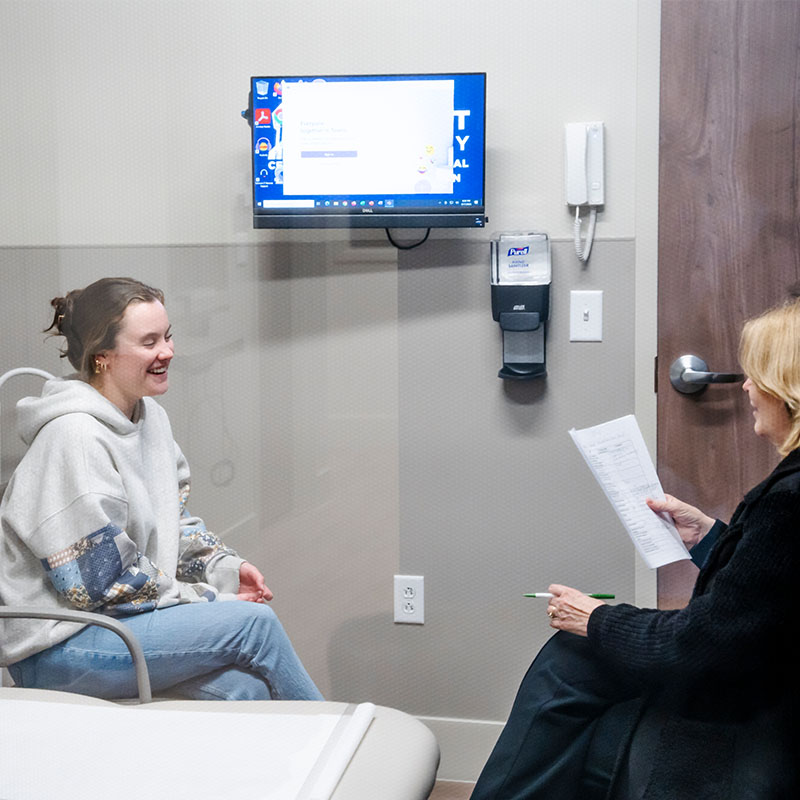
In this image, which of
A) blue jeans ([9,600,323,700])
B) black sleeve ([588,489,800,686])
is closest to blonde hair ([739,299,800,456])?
black sleeve ([588,489,800,686])

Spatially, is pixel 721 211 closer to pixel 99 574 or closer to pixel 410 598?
pixel 410 598

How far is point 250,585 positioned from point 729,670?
37.2 inches

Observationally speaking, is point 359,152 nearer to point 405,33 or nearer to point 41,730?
point 405,33

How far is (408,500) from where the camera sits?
7.48 ft

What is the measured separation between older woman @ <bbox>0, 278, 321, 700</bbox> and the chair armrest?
0.27ft

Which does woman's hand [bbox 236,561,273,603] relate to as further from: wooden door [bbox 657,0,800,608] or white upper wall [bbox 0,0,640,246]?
wooden door [bbox 657,0,800,608]

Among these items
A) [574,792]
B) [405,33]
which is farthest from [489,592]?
[405,33]

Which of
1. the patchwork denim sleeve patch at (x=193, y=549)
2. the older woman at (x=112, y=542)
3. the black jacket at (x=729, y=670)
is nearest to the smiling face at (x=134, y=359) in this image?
the older woman at (x=112, y=542)

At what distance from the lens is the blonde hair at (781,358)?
1.41 meters

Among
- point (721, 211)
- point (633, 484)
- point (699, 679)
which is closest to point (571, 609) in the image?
point (699, 679)

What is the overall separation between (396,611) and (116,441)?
0.88 meters

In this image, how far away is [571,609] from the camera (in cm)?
160

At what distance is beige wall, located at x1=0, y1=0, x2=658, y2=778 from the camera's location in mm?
2111

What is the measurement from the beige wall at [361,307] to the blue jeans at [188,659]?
58 centimetres
